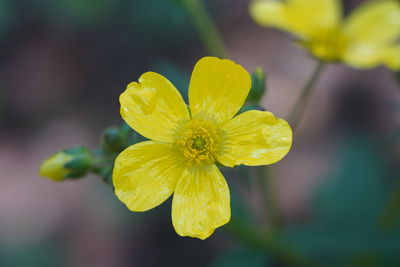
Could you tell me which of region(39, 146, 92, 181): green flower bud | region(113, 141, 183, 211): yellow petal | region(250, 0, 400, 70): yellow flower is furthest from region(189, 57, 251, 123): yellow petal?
region(250, 0, 400, 70): yellow flower

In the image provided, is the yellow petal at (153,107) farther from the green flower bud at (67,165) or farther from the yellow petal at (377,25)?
the yellow petal at (377,25)

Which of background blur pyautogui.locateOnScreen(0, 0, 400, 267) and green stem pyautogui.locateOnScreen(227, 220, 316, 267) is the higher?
background blur pyautogui.locateOnScreen(0, 0, 400, 267)

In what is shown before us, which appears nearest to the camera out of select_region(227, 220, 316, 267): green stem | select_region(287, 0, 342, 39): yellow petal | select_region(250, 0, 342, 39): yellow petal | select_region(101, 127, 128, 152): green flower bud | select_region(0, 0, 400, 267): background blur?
select_region(101, 127, 128, 152): green flower bud

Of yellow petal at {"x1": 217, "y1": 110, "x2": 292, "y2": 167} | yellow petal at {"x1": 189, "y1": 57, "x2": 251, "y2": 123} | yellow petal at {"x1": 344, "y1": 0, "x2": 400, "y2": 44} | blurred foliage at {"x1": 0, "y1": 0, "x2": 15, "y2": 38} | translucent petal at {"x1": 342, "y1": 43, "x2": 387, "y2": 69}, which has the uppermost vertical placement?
blurred foliage at {"x1": 0, "y1": 0, "x2": 15, "y2": 38}

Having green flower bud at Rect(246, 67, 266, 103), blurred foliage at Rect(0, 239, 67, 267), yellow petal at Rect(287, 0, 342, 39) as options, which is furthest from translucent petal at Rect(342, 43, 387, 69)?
blurred foliage at Rect(0, 239, 67, 267)

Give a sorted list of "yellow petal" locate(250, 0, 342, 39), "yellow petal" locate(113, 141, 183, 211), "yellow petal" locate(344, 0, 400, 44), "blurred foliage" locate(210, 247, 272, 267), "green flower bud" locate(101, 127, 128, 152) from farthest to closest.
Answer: "yellow petal" locate(344, 0, 400, 44) → "yellow petal" locate(250, 0, 342, 39) → "blurred foliage" locate(210, 247, 272, 267) → "green flower bud" locate(101, 127, 128, 152) → "yellow petal" locate(113, 141, 183, 211)

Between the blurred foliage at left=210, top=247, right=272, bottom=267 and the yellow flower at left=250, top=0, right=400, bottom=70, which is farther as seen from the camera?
the yellow flower at left=250, top=0, right=400, bottom=70

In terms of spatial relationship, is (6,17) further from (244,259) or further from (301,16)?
(244,259)

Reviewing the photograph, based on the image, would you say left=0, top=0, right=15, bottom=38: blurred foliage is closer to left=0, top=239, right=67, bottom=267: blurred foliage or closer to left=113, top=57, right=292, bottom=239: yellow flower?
left=0, top=239, right=67, bottom=267: blurred foliage
